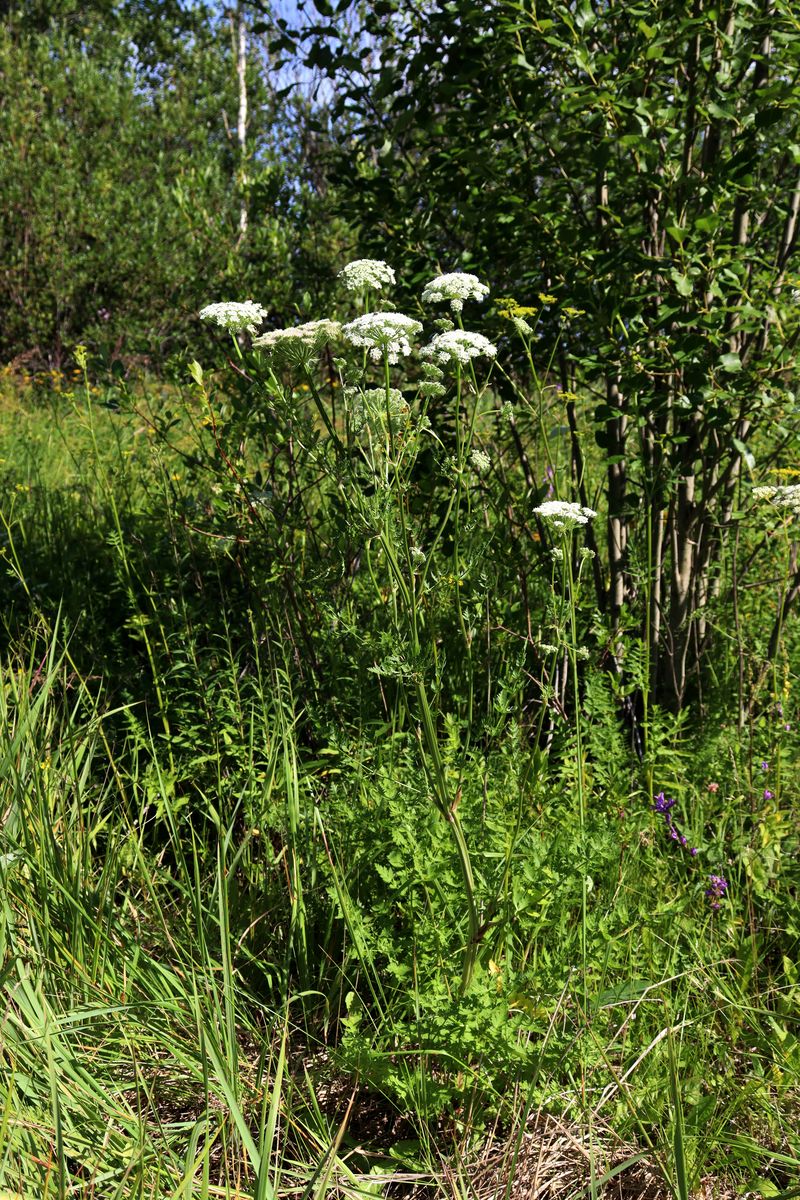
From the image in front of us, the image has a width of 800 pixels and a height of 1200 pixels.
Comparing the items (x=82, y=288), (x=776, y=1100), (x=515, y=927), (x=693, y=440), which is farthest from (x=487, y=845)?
(x=82, y=288)

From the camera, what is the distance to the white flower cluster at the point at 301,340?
1.98m

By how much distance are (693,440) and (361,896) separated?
163 centimetres

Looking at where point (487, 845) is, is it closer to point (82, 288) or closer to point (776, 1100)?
point (776, 1100)

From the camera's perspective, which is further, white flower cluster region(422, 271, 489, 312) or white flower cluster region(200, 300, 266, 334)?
white flower cluster region(200, 300, 266, 334)

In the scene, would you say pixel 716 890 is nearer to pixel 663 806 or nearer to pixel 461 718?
pixel 663 806

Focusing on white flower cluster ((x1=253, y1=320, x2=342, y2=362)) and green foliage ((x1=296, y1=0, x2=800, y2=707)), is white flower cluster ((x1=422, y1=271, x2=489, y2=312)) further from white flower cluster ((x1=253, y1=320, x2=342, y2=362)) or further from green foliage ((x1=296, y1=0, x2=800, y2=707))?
green foliage ((x1=296, y1=0, x2=800, y2=707))

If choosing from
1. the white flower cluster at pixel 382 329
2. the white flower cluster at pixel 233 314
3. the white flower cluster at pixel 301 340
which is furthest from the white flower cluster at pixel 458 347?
the white flower cluster at pixel 233 314

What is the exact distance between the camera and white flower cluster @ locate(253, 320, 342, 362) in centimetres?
198

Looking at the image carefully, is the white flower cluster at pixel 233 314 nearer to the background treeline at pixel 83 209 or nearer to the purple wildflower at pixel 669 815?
the purple wildflower at pixel 669 815

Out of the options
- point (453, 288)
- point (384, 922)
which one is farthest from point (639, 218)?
point (384, 922)

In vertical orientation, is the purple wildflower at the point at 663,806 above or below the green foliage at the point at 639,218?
below

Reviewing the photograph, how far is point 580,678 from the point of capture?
113 inches

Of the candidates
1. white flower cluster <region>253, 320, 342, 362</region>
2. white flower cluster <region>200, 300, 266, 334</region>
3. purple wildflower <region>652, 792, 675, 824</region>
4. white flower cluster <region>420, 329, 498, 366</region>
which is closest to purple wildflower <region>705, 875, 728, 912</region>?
purple wildflower <region>652, 792, 675, 824</region>

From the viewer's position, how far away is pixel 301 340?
200cm
